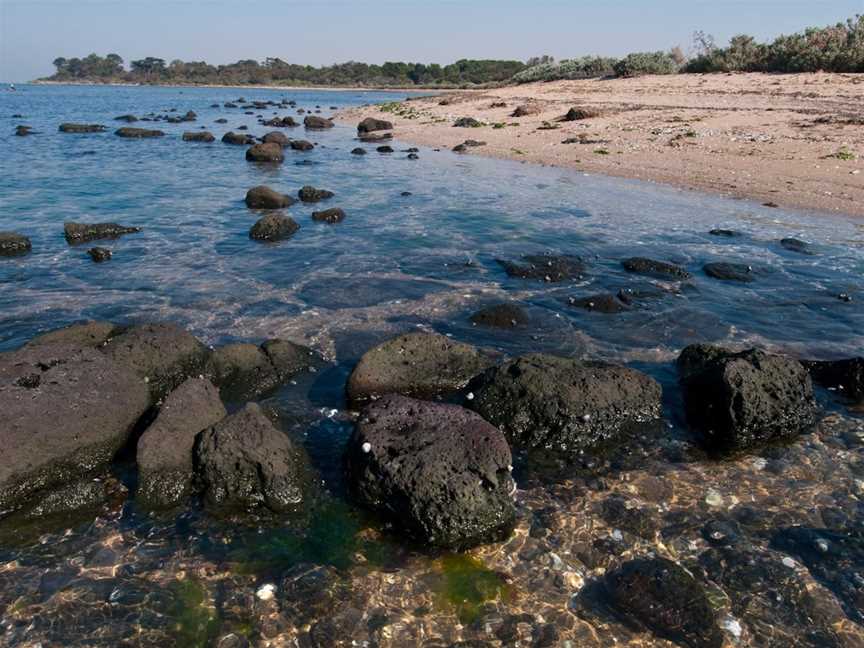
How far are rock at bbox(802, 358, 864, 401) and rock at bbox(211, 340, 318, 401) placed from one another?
709 centimetres

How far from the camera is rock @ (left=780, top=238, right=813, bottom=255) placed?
1457 centimetres

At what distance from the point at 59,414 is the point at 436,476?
402 centimetres

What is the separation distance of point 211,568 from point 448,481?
7.12ft

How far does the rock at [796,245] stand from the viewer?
47.8 ft

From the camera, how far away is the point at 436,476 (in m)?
5.68

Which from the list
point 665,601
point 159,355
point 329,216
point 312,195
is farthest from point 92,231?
point 665,601

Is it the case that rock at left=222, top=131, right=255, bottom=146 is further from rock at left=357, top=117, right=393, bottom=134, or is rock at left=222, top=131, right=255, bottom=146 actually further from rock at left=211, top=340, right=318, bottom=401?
rock at left=211, top=340, right=318, bottom=401

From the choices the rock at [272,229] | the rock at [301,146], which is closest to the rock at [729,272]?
the rock at [272,229]

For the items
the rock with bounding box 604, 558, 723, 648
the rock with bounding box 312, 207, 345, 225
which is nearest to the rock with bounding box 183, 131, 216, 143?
the rock with bounding box 312, 207, 345, 225

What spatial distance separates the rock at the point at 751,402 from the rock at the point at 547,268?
5.28 m

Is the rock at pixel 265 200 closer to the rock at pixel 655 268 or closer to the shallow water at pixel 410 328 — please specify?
the shallow water at pixel 410 328

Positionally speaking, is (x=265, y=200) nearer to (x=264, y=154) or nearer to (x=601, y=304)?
(x=264, y=154)

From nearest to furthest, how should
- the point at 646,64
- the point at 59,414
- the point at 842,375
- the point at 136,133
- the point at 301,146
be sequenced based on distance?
the point at 59,414
the point at 842,375
the point at 301,146
the point at 136,133
the point at 646,64

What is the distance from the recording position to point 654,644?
4707 mm
